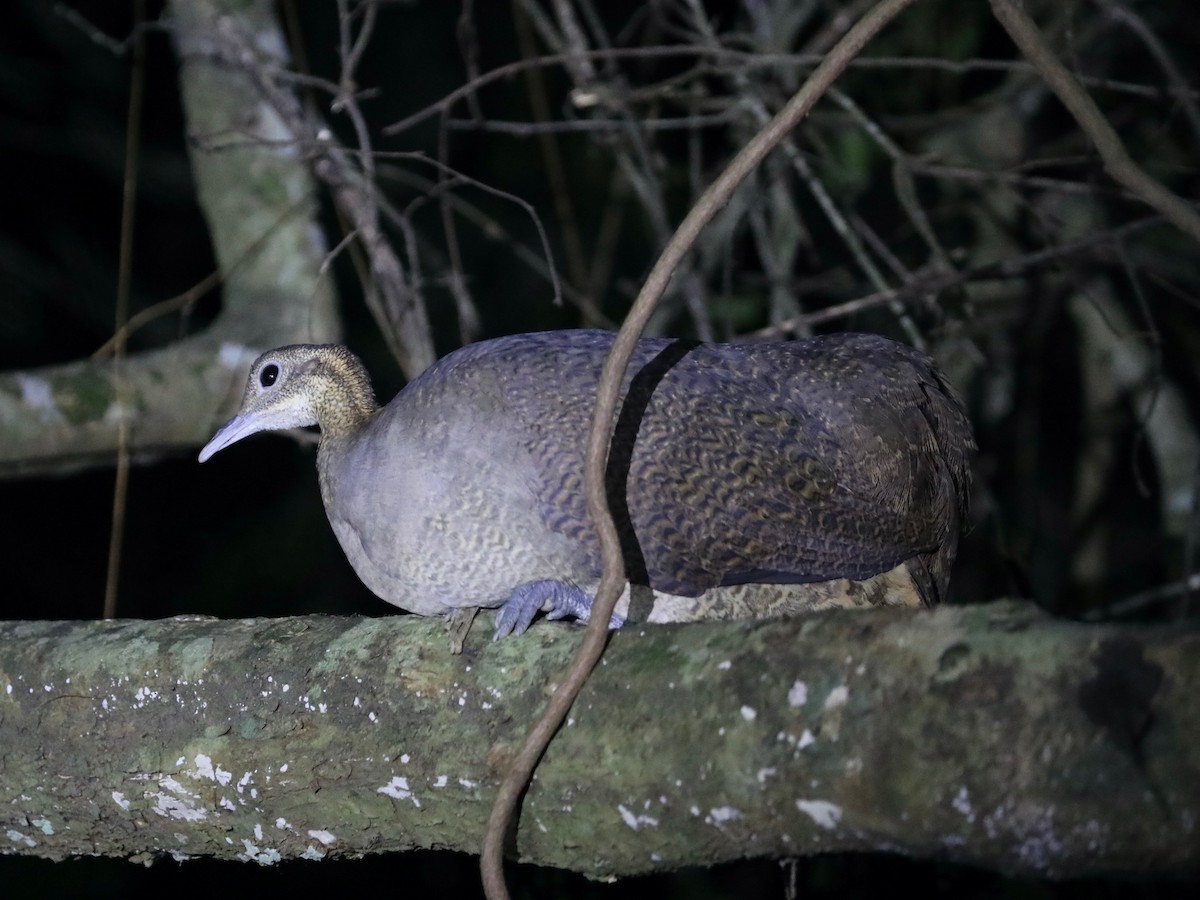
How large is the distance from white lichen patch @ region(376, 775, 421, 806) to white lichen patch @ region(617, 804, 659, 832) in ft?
0.91

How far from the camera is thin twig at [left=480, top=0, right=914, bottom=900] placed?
1393mm

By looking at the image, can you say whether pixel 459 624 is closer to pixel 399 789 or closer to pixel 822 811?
pixel 399 789

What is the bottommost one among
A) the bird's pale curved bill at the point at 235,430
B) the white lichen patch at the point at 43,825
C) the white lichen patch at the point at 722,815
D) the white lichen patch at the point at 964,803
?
the white lichen patch at the point at 43,825

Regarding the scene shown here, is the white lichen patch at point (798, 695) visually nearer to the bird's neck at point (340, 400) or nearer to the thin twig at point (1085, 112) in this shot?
the thin twig at point (1085, 112)

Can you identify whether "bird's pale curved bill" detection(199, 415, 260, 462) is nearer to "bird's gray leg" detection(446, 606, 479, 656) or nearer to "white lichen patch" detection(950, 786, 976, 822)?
"bird's gray leg" detection(446, 606, 479, 656)

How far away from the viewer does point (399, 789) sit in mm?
1546

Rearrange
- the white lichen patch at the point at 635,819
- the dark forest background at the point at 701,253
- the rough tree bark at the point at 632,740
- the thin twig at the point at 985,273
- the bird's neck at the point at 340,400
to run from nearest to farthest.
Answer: the rough tree bark at the point at 632,740, the white lichen patch at the point at 635,819, the bird's neck at the point at 340,400, the thin twig at the point at 985,273, the dark forest background at the point at 701,253

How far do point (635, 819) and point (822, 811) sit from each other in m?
0.23

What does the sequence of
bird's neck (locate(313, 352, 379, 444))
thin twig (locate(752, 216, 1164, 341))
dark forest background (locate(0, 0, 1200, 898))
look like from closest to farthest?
bird's neck (locate(313, 352, 379, 444)), thin twig (locate(752, 216, 1164, 341)), dark forest background (locate(0, 0, 1200, 898))

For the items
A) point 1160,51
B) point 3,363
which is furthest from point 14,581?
point 1160,51

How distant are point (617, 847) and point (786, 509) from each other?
608 mm

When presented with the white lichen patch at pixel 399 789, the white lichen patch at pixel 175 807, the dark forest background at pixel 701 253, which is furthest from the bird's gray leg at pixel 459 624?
the dark forest background at pixel 701 253

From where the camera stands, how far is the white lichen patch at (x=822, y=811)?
Result: 4.10 ft

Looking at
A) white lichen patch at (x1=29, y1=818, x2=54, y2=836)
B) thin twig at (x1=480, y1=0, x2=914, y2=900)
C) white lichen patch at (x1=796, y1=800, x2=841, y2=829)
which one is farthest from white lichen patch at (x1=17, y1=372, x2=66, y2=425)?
white lichen patch at (x1=796, y1=800, x2=841, y2=829)
